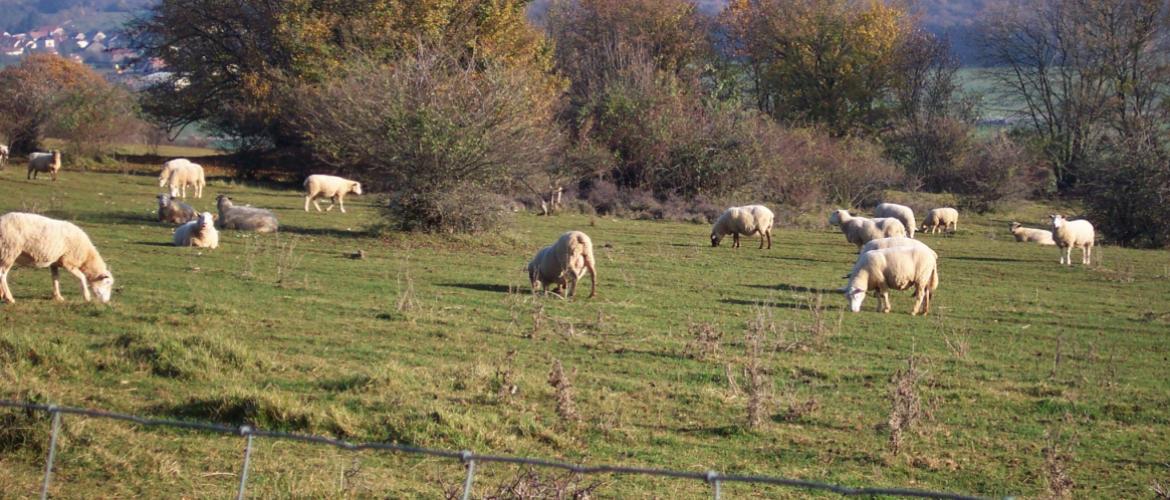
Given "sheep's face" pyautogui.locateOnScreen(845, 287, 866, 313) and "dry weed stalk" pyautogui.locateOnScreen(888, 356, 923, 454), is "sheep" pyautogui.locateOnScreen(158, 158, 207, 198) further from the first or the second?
"dry weed stalk" pyautogui.locateOnScreen(888, 356, 923, 454)

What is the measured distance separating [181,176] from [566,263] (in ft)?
74.3

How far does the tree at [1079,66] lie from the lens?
192 ft

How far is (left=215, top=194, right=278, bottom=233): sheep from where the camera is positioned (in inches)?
1047

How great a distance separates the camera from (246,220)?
26594 mm

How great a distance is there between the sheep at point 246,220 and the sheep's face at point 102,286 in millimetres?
11287

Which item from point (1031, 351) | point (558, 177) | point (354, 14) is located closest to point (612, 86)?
point (558, 177)

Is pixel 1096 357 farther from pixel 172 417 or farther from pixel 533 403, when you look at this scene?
pixel 172 417

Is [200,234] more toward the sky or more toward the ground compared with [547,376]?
more toward the sky

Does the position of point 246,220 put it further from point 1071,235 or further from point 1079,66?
point 1079,66

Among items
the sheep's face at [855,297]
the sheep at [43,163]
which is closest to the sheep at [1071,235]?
the sheep's face at [855,297]

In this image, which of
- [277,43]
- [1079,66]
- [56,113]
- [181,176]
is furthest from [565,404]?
[1079,66]

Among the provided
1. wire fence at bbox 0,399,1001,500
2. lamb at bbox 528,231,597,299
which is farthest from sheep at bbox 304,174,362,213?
wire fence at bbox 0,399,1001,500

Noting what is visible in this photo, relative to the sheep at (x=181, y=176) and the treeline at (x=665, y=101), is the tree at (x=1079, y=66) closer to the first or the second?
the treeline at (x=665, y=101)

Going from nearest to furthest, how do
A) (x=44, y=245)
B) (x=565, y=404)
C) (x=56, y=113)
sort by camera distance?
(x=565, y=404), (x=44, y=245), (x=56, y=113)
